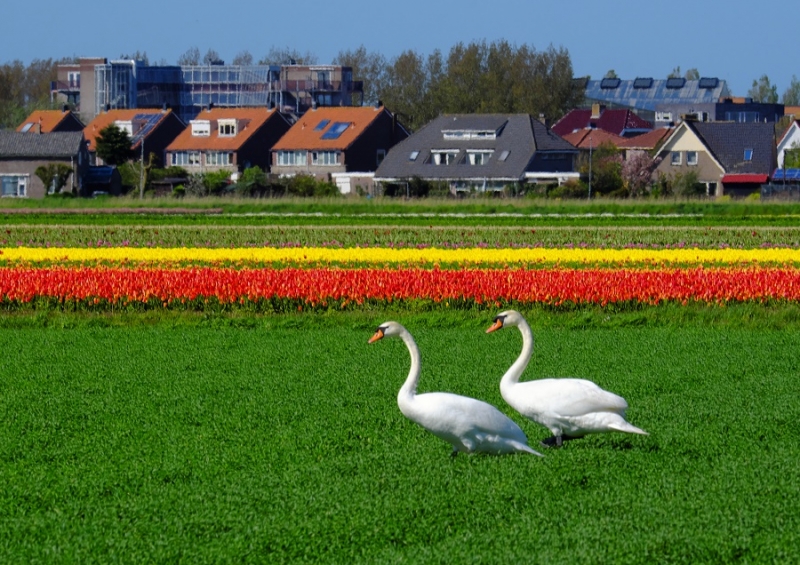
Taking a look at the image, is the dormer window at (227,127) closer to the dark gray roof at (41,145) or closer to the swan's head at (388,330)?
the dark gray roof at (41,145)

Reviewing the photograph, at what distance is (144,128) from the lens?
113750mm

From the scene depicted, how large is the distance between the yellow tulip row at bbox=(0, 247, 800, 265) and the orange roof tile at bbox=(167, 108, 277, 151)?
73.9m

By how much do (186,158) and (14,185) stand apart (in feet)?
61.6

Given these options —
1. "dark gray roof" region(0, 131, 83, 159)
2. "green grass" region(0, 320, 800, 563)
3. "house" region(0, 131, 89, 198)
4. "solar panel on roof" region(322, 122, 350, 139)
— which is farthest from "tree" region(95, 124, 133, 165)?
"green grass" region(0, 320, 800, 563)

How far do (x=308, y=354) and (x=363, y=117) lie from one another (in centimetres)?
8952

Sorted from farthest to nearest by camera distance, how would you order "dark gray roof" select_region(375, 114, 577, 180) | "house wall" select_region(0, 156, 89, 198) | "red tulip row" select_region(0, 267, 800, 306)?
"house wall" select_region(0, 156, 89, 198) < "dark gray roof" select_region(375, 114, 577, 180) < "red tulip row" select_region(0, 267, 800, 306)

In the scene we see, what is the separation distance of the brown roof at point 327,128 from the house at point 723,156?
23.5 metres

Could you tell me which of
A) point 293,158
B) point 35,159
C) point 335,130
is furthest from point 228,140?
point 35,159

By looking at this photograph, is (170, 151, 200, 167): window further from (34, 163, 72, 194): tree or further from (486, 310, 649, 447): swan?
(486, 310, 649, 447): swan

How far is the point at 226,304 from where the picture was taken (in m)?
22.3

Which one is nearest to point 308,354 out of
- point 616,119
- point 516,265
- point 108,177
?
point 516,265

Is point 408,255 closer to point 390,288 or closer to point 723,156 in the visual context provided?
point 390,288

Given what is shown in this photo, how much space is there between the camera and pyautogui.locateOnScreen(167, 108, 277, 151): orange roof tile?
107250mm

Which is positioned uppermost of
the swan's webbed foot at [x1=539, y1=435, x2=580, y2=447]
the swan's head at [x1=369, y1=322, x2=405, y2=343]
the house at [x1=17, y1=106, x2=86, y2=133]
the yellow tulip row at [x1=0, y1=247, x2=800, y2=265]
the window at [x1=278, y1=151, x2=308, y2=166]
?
the house at [x1=17, y1=106, x2=86, y2=133]
